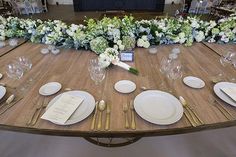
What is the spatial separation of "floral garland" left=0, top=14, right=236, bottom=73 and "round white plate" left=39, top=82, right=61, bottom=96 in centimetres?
39

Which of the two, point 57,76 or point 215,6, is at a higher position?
point 215,6

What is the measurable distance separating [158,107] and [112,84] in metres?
0.29

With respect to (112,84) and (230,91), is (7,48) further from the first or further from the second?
(230,91)

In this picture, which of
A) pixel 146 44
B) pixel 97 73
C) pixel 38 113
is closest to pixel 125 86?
pixel 97 73

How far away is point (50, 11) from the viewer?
3.94 meters

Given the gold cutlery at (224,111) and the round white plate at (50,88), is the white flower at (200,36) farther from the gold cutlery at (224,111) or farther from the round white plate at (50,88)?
the round white plate at (50,88)

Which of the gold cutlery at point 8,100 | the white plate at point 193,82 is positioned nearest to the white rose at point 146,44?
the white plate at point 193,82

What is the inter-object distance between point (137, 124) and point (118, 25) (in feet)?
2.74

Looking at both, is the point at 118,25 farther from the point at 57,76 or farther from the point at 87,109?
the point at 87,109

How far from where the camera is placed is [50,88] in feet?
3.26

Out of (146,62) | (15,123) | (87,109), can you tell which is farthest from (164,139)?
(15,123)

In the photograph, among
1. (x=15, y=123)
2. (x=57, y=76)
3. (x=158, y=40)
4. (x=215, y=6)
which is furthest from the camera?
(x=215, y=6)

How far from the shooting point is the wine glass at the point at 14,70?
110 centimetres

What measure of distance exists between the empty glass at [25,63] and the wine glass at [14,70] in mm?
27
